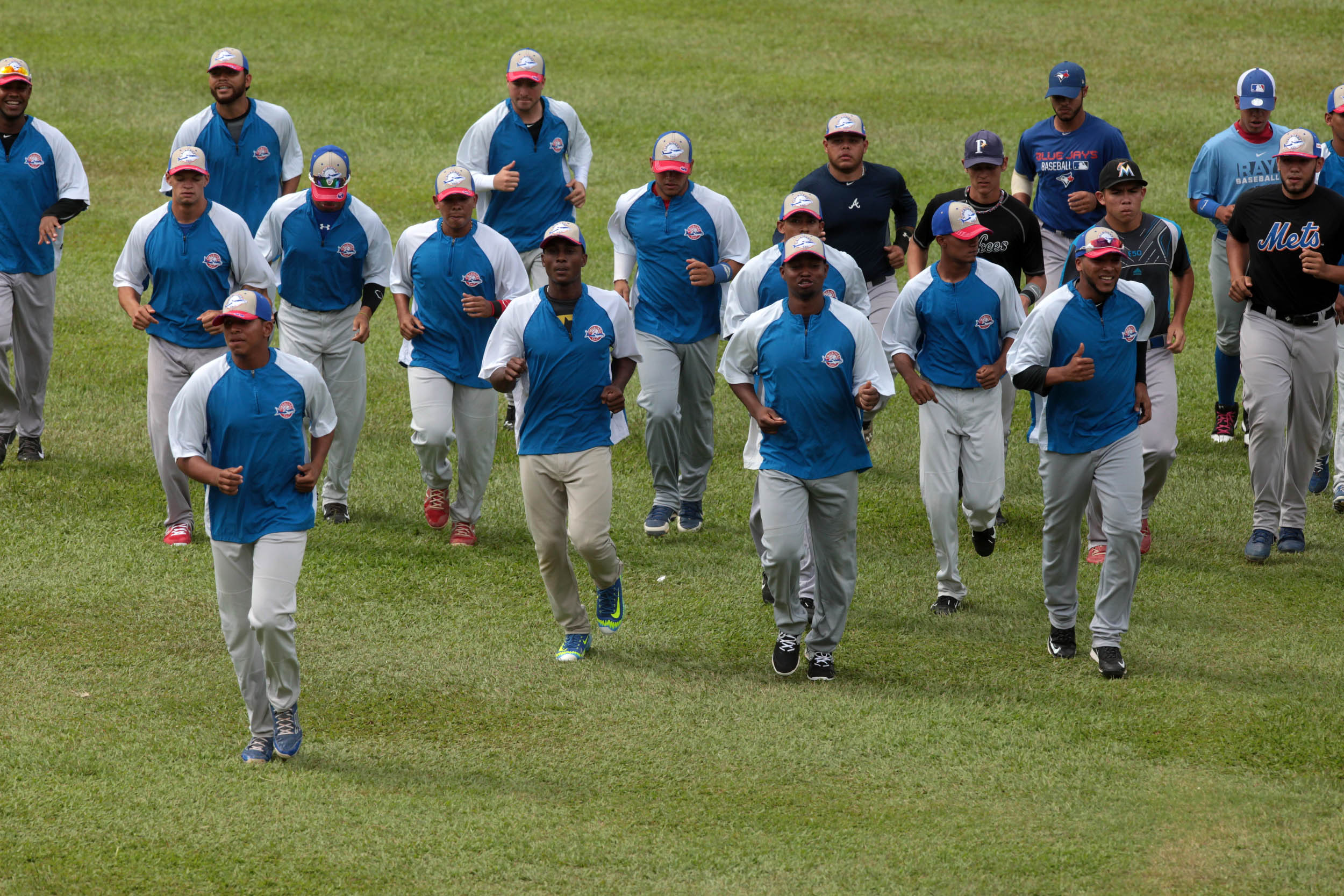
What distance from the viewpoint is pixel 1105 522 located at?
895 centimetres

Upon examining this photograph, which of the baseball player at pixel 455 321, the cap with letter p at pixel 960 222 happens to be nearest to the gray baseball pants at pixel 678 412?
the baseball player at pixel 455 321

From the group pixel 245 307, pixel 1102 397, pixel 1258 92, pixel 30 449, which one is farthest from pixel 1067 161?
pixel 30 449

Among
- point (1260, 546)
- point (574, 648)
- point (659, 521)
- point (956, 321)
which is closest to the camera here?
point (574, 648)

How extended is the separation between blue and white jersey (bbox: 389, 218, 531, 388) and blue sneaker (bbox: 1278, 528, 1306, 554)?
18.2 ft

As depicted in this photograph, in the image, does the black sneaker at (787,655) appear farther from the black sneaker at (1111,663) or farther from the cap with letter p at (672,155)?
the cap with letter p at (672,155)

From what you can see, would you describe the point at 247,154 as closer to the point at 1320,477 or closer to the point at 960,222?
the point at 960,222

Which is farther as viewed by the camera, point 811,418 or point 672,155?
point 672,155

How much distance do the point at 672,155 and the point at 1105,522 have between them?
13.6ft

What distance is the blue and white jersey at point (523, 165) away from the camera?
43.1 feet

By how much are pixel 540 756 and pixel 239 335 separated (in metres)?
2.54

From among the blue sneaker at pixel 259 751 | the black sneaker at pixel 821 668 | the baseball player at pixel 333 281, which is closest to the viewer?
the blue sneaker at pixel 259 751

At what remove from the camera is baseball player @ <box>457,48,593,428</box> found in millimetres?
13094

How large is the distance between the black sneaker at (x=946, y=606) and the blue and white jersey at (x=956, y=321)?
1371mm

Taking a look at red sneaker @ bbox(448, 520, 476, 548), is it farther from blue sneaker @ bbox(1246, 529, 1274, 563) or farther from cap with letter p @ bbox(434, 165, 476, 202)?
Result: blue sneaker @ bbox(1246, 529, 1274, 563)
